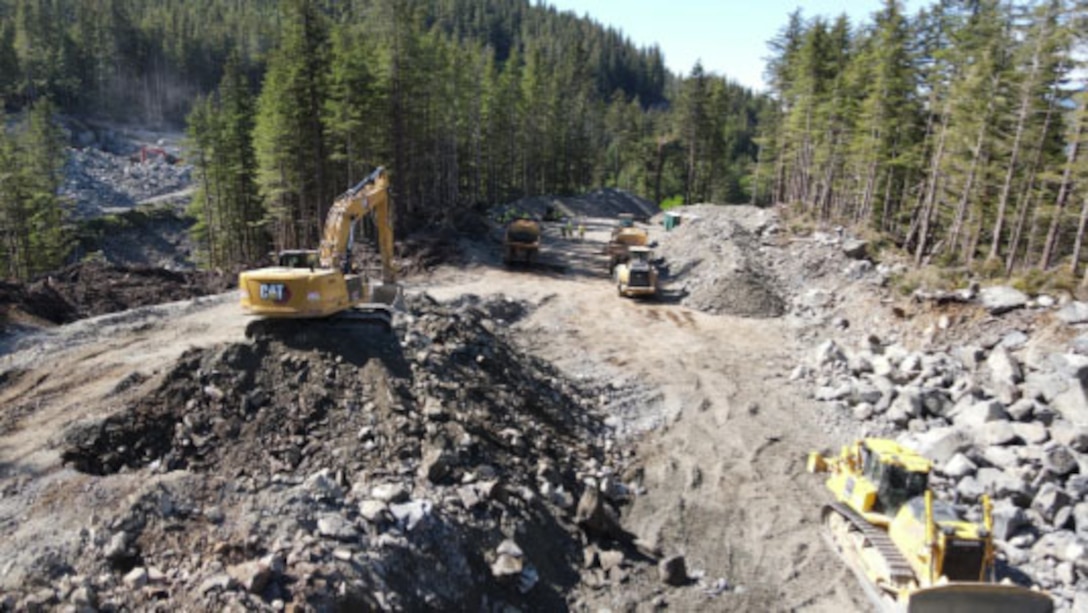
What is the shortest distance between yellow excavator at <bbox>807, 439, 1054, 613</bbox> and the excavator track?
0.01m

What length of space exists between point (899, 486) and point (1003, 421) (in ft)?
16.6

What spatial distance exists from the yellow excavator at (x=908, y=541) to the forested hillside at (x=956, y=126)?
1251 cm

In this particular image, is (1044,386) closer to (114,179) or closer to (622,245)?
(622,245)

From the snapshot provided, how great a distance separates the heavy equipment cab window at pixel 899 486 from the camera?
11.5 meters

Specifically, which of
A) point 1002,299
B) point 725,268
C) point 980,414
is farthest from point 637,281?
point 980,414

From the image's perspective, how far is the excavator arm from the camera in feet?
47.0

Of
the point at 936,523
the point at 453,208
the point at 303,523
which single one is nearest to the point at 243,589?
the point at 303,523

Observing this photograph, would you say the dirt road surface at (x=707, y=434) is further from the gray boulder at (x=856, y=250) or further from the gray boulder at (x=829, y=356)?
the gray boulder at (x=856, y=250)

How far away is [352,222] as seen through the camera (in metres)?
15.3

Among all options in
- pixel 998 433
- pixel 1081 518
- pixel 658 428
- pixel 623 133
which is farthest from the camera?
pixel 623 133

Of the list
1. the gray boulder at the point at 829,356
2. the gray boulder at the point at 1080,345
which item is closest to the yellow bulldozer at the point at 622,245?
the gray boulder at the point at 829,356

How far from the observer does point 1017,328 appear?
1773 cm

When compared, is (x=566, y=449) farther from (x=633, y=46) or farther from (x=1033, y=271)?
(x=633, y=46)

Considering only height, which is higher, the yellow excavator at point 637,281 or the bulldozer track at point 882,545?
the yellow excavator at point 637,281
